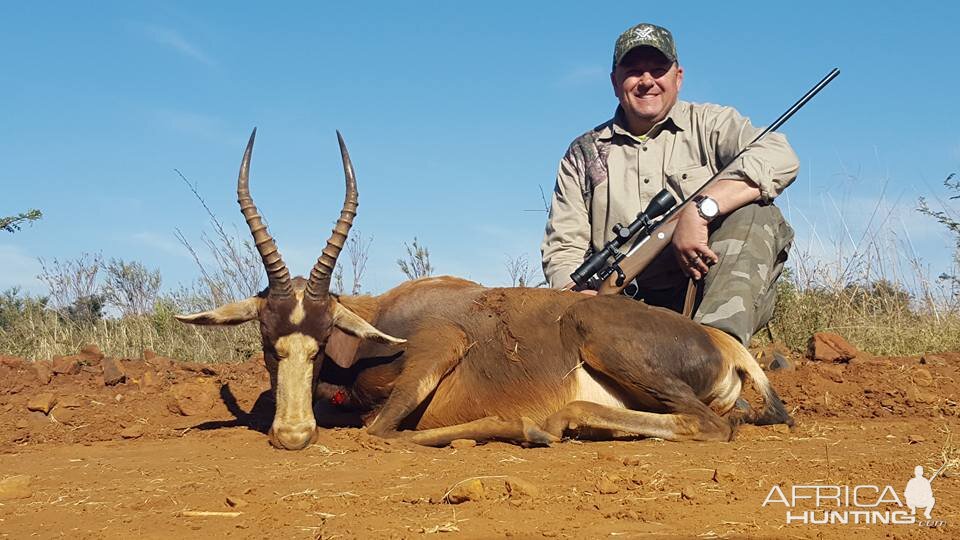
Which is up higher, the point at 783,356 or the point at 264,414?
the point at 783,356

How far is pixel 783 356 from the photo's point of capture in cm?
817

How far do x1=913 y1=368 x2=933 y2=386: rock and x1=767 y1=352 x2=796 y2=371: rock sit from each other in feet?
3.03

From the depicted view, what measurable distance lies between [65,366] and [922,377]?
6.91 m

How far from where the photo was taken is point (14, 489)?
14.4 feet

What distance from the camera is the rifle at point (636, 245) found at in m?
7.18

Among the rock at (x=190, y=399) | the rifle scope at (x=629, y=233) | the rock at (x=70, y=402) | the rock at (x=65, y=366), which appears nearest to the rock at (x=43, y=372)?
the rock at (x=65, y=366)

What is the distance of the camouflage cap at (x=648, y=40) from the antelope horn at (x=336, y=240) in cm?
296

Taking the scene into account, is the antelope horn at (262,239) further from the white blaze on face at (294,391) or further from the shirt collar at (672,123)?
the shirt collar at (672,123)

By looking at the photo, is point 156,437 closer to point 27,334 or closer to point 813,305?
point 27,334

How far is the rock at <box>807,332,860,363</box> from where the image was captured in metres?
8.16

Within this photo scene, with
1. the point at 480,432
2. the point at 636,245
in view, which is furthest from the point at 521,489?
the point at 636,245

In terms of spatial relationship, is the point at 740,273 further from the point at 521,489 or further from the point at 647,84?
the point at 521,489

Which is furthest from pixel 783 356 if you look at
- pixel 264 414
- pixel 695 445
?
pixel 264 414

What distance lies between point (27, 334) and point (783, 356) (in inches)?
315
